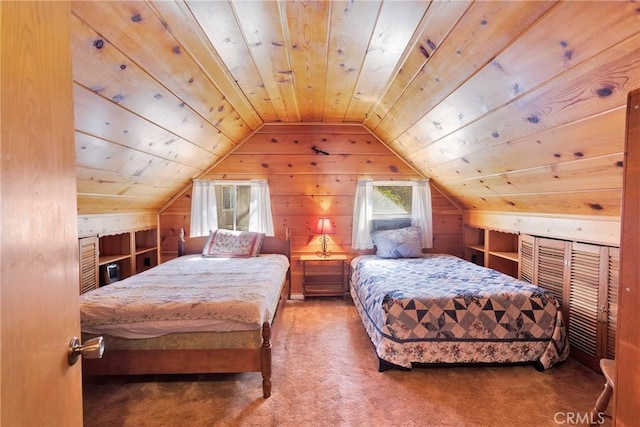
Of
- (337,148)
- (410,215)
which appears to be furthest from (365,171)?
(410,215)

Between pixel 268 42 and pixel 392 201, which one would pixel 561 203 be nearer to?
pixel 392 201

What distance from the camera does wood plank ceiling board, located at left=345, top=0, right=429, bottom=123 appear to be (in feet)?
4.97

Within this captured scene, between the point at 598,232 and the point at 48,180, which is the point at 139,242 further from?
the point at 598,232

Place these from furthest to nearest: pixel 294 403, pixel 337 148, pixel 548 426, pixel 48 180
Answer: pixel 337 148
pixel 294 403
pixel 548 426
pixel 48 180

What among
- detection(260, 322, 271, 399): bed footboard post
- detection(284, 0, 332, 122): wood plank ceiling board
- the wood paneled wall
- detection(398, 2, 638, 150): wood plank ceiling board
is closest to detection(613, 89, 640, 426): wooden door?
detection(398, 2, 638, 150): wood plank ceiling board

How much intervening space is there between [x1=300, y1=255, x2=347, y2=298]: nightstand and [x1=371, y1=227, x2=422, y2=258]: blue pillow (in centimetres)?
48

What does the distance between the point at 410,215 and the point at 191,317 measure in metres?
3.06

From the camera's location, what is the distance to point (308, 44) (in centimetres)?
186

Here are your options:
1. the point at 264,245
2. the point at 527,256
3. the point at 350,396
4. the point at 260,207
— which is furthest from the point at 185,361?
the point at 527,256

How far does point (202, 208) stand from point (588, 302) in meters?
3.87

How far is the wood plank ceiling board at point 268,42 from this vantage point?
1529 mm

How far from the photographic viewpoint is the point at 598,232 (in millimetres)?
2205

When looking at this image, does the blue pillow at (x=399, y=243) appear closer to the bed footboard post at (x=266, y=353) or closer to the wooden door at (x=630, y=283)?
the bed footboard post at (x=266, y=353)

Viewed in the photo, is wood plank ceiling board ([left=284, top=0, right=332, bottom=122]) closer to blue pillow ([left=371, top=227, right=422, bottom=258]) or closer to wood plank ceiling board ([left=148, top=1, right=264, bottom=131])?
wood plank ceiling board ([left=148, top=1, right=264, bottom=131])
